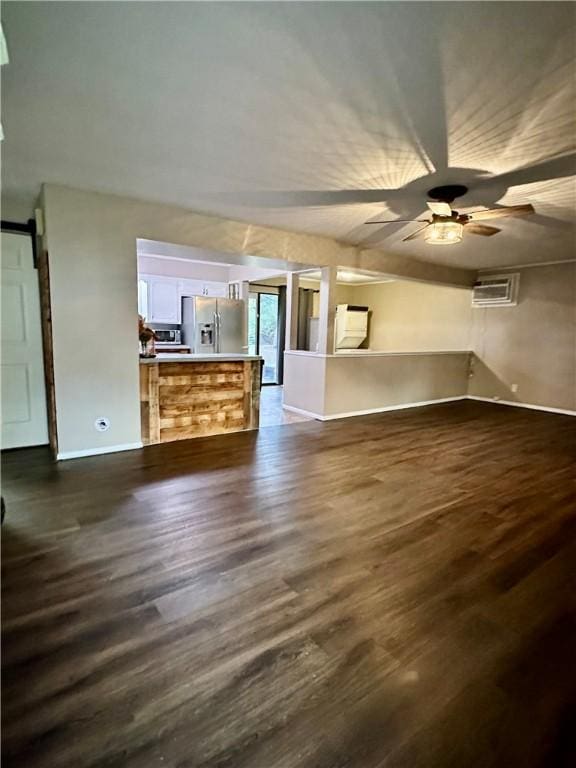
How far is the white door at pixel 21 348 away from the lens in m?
3.71

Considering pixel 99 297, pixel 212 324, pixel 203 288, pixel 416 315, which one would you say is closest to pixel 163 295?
pixel 203 288

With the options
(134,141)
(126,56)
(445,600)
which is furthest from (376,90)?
(445,600)

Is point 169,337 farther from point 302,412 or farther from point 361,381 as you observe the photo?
point 361,381

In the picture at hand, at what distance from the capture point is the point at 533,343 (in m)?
6.49

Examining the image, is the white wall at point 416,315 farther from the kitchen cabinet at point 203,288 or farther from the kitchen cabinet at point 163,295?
the kitchen cabinet at point 163,295

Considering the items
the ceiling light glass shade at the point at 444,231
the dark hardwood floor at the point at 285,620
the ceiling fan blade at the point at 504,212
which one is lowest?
the dark hardwood floor at the point at 285,620

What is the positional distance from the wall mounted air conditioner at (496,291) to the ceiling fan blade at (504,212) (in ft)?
13.2

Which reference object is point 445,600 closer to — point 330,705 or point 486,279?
point 330,705

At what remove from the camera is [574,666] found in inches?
57.7

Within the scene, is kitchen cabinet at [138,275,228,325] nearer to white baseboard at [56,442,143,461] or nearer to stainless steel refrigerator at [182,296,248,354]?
stainless steel refrigerator at [182,296,248,354]

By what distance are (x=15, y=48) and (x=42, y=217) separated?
2.08 meters

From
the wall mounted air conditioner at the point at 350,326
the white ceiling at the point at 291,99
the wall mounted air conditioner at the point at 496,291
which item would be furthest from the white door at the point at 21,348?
the wall mounted air conditioner at the point at 496,291

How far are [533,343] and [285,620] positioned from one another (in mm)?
6618

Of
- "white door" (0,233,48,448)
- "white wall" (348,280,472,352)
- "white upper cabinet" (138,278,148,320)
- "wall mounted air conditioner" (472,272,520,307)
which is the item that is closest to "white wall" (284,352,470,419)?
"white wall" (348,280,472,352)
